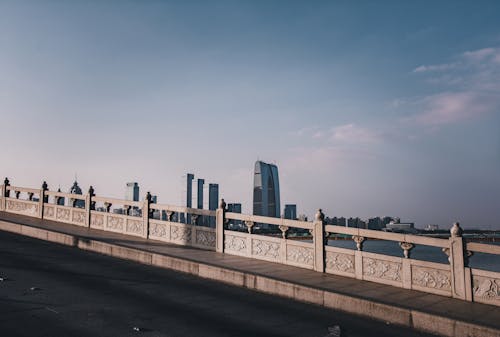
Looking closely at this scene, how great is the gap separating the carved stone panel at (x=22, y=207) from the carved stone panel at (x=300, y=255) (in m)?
17.3

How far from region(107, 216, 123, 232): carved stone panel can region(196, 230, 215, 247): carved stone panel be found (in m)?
5.13

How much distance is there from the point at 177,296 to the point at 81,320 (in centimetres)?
246

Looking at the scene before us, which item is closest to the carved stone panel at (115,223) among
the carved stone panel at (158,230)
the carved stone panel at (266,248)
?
the carved stone panel at (158,230)

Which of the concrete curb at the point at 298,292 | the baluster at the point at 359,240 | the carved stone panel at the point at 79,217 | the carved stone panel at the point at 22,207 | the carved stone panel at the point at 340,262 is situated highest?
the carved stone panel at the point at 22,207

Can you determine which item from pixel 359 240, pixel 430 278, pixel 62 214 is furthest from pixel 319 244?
pixel 62 214

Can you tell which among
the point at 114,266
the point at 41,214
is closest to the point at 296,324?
the point at 114,266

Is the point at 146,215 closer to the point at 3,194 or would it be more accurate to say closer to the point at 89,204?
the point at 89,204

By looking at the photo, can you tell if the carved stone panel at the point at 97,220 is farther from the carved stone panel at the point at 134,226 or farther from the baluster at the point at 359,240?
the baluster at the point at 359,240

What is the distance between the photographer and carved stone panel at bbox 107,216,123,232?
59.2 ft

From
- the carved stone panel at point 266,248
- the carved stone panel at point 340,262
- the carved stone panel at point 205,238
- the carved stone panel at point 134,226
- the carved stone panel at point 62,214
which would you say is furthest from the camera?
the carved stone panel at point 62,214

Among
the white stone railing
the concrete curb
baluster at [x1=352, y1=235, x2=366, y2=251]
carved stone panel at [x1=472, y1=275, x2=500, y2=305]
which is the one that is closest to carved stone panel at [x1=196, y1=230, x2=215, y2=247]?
the white stone railing

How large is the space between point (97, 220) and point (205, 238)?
7.60 m

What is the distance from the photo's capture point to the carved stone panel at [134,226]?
17.2 meters

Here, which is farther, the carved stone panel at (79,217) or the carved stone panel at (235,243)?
the carved stone panel at (79,217)
